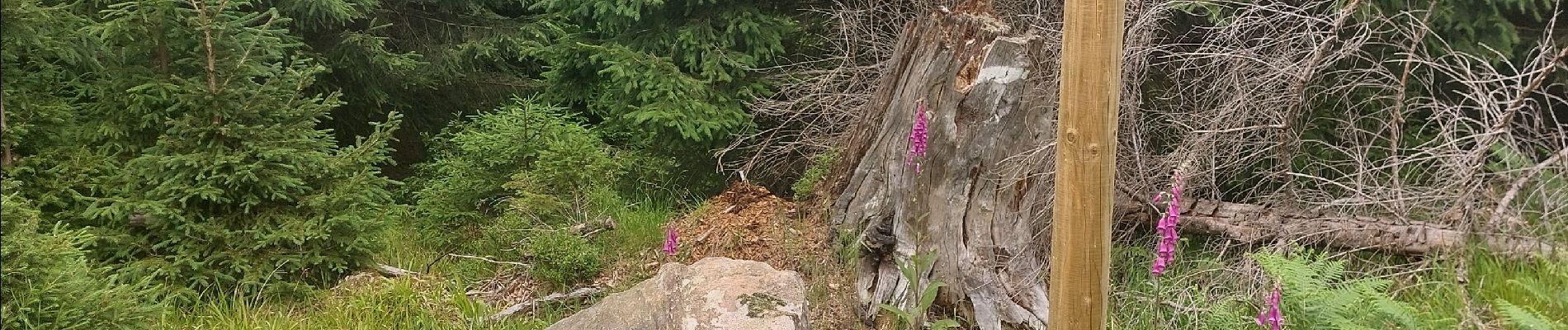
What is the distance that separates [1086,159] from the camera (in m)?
2.33

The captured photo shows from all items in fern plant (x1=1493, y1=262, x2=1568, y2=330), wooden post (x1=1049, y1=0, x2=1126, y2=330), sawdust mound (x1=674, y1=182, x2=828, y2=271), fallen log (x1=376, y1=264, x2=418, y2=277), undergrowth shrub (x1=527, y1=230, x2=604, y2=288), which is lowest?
fallen log (x1=376, y1=264, x2=418, y2=277)

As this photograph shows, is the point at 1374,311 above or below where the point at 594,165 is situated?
above

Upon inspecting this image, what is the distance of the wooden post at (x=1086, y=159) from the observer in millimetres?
2277

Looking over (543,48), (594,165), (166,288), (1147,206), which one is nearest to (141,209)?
(166,288)

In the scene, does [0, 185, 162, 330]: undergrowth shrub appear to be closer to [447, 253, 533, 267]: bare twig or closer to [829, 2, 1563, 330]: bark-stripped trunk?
[447, 253, 533, 267]: bare twig

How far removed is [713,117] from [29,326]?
3.34 metres

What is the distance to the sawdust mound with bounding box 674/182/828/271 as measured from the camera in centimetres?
485

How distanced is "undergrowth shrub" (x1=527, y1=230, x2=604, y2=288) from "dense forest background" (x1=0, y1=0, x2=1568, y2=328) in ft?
0.04

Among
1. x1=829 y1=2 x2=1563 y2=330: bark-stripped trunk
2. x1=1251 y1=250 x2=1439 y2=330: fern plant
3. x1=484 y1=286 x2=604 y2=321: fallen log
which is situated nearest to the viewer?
x1=1251 y1=250 x2=1439 y2=330: fern plant

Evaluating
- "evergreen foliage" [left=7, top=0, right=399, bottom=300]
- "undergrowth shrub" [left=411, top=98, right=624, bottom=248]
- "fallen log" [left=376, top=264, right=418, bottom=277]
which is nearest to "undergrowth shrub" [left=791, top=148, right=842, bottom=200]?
"undergrowth shrub" [left=411, top=98, right=624, bottom=248]

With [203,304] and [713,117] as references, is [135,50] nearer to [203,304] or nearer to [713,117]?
[203,304]

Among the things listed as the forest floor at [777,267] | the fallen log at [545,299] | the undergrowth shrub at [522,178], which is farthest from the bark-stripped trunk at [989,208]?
the undergrowth shrub at [522,178]

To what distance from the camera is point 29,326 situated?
2914 millimetres

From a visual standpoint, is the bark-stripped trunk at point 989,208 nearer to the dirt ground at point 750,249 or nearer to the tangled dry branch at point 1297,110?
the tangled dry branch at point 1297,110
